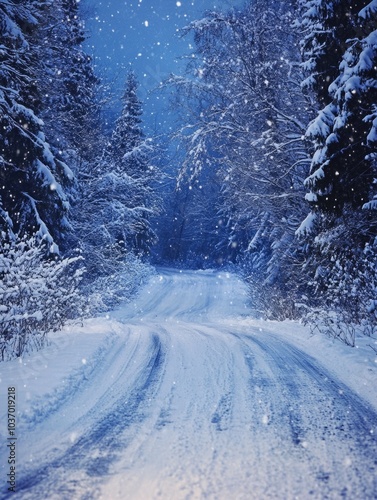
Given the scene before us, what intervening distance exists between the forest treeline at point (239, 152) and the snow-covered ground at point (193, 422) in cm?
160

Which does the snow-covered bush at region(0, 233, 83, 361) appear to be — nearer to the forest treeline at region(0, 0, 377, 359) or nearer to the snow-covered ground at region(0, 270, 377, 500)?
A: the forest treeline at region(0, 0, 377, 359)

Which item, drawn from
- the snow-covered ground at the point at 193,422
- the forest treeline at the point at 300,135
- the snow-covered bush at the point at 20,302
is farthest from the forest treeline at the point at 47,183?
the forest treeline at the point at 300,135

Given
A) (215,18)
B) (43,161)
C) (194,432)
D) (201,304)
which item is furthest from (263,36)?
(201,304)

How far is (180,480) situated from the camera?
2.66 meters

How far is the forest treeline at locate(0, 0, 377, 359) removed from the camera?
7.02 metres

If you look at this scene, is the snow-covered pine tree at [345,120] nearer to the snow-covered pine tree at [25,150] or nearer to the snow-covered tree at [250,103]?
the snow-covered tree at [250,103]

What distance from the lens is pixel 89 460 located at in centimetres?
298

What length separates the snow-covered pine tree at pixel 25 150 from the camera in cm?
929

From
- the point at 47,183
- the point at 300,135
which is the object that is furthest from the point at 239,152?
the point at 47,183

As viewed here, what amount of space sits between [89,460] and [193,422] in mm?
1158

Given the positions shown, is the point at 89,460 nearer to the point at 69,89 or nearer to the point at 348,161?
the point at 348,161

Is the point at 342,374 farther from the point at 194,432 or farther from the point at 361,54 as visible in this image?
the point at 361,54

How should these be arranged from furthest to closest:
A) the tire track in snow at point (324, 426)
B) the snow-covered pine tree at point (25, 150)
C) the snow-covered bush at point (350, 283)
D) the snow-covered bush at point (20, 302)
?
the snow-covered pine tree at point (25, 150)
the snow-covered bush at point (350, 283)
the snow-covered bush at point (20, 302)
the tire track in snow at point (324, 426)

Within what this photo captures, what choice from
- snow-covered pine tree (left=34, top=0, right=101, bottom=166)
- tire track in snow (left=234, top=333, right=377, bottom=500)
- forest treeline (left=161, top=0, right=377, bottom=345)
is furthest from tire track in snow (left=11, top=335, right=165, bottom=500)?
snow-covered pine tree (left=34, top=0, right=101, bottom=166)
